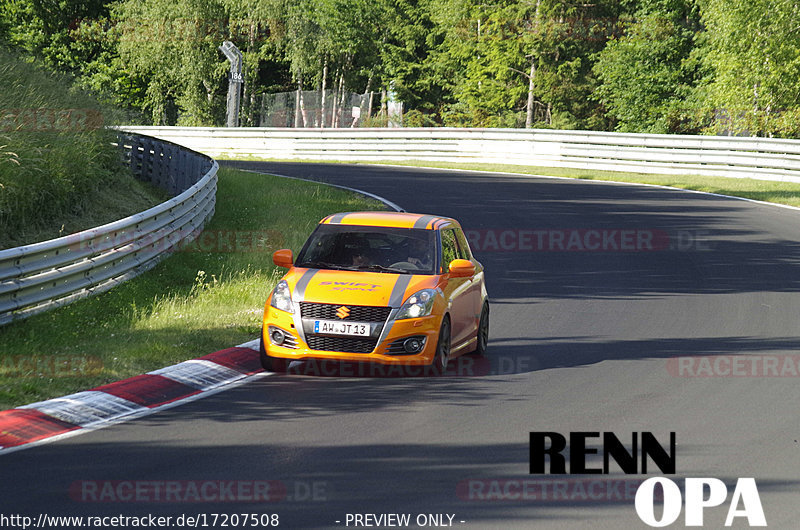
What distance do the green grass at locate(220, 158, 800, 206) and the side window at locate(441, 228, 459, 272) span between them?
19.3 m

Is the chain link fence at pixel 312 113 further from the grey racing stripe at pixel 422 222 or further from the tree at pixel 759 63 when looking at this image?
the grey racing stripe at pixel 422 222

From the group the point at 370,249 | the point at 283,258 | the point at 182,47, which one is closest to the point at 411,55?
the point at 182,47

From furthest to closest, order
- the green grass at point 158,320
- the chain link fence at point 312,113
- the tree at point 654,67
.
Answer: the chain link fence at point 312,113
the tree at point 654,67
the green grass at point 158,320

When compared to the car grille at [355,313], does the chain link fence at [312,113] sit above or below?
above

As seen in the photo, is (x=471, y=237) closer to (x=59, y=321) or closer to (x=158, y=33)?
(x=59, y=321)

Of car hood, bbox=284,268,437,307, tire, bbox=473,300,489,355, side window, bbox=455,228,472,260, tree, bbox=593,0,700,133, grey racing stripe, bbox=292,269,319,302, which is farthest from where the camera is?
tree, bbox=593,0,700,133

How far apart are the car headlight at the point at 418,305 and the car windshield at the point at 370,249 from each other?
578mm

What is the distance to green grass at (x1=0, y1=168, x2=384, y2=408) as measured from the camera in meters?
9.98

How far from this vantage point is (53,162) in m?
18.7

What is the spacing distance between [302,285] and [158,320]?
2.80m

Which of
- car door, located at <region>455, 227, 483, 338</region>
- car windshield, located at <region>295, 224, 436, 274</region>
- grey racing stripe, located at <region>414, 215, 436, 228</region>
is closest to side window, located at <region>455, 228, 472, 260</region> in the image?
car door, located at <region>455, 227, 483, 338</region>

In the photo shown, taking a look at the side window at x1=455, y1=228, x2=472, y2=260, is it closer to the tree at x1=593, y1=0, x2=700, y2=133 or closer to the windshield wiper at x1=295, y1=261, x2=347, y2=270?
the windshield wiper at x1=295, y1=261, x2=347, y2=270

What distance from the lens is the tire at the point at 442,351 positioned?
10.7 metres

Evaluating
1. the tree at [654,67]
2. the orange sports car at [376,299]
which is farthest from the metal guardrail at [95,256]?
the tree at [654,67]
